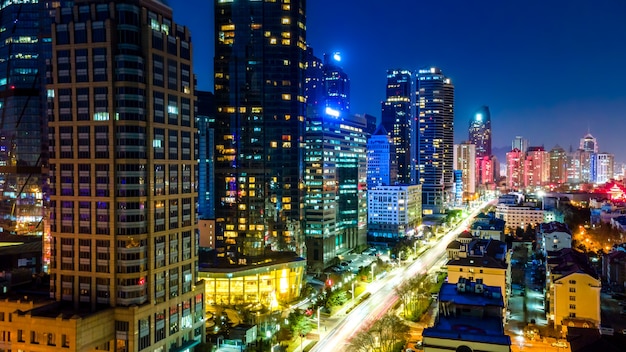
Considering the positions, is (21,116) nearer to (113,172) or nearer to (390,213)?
(113,172)

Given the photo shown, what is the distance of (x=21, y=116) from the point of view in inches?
2822

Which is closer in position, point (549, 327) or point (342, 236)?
point (549, 327)

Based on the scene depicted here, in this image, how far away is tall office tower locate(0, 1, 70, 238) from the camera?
2808 inches

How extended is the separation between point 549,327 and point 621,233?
60311 millimetres

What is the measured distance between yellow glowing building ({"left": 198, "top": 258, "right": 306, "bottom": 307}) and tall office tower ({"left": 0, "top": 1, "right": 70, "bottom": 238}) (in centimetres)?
2695

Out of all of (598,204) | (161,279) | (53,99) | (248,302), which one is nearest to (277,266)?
(248,302)

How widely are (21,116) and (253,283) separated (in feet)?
134

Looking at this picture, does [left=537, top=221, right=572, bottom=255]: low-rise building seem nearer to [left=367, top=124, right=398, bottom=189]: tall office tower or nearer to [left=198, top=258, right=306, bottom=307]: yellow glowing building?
[left=198, top=258, right=306, bottom=307]: yellow glowing building

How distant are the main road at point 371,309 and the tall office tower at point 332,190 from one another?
14.2m

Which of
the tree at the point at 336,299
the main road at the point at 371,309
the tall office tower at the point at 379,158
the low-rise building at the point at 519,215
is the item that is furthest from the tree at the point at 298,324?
the tall office tower at the point at 379,158

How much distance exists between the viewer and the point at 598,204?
15300 centimetres

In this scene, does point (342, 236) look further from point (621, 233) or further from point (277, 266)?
point (621, 233)

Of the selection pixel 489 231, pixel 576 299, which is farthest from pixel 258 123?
pixel 576 299

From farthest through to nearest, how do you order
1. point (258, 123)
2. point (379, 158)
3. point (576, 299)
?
point (379, 158) → point (258, 123) → point (576, 299)
